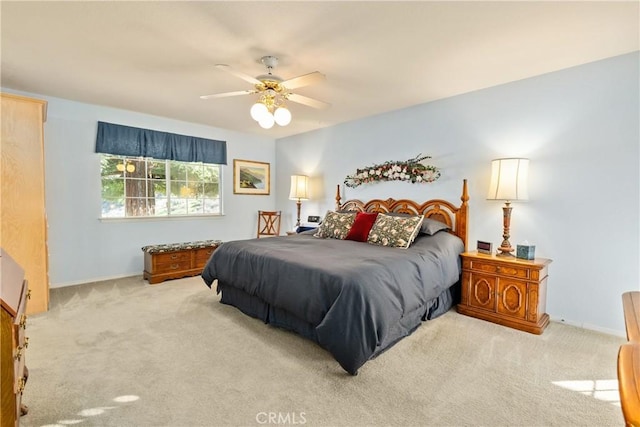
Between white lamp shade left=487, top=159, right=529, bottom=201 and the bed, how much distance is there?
1.76 feet

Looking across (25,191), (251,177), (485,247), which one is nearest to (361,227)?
(485,247)

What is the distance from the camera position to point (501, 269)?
3.00m

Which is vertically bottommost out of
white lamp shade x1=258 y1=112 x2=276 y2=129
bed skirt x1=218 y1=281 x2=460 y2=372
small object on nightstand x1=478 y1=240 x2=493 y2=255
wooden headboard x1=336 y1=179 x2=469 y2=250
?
bed skirt x1=218 y1=281 x2=460 y2=372

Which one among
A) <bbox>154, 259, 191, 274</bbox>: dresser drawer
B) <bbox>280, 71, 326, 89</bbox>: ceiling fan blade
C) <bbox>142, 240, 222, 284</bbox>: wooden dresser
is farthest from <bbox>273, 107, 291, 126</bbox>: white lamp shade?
<bbox>154, 259, 191, 274</bbox>: dresser drawer

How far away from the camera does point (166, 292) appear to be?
12.7 feet

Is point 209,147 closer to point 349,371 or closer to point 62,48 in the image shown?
point 62,48

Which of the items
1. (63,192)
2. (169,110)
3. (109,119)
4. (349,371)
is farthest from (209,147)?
(349,371)

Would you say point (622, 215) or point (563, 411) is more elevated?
point (622, 215)

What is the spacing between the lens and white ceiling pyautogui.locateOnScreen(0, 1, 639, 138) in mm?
2066

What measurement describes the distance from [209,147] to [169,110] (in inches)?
40.7

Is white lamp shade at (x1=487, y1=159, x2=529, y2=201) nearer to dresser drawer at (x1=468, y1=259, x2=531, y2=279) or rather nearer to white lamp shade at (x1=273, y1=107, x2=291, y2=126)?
dresser drawer at (x1=468, y1=259, x2=531, y2=279)

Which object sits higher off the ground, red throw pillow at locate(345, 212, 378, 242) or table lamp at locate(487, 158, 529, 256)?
table lamp at locate(487, 158, 529, 256)

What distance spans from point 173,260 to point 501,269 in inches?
163

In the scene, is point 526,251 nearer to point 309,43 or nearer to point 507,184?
point 507,184
